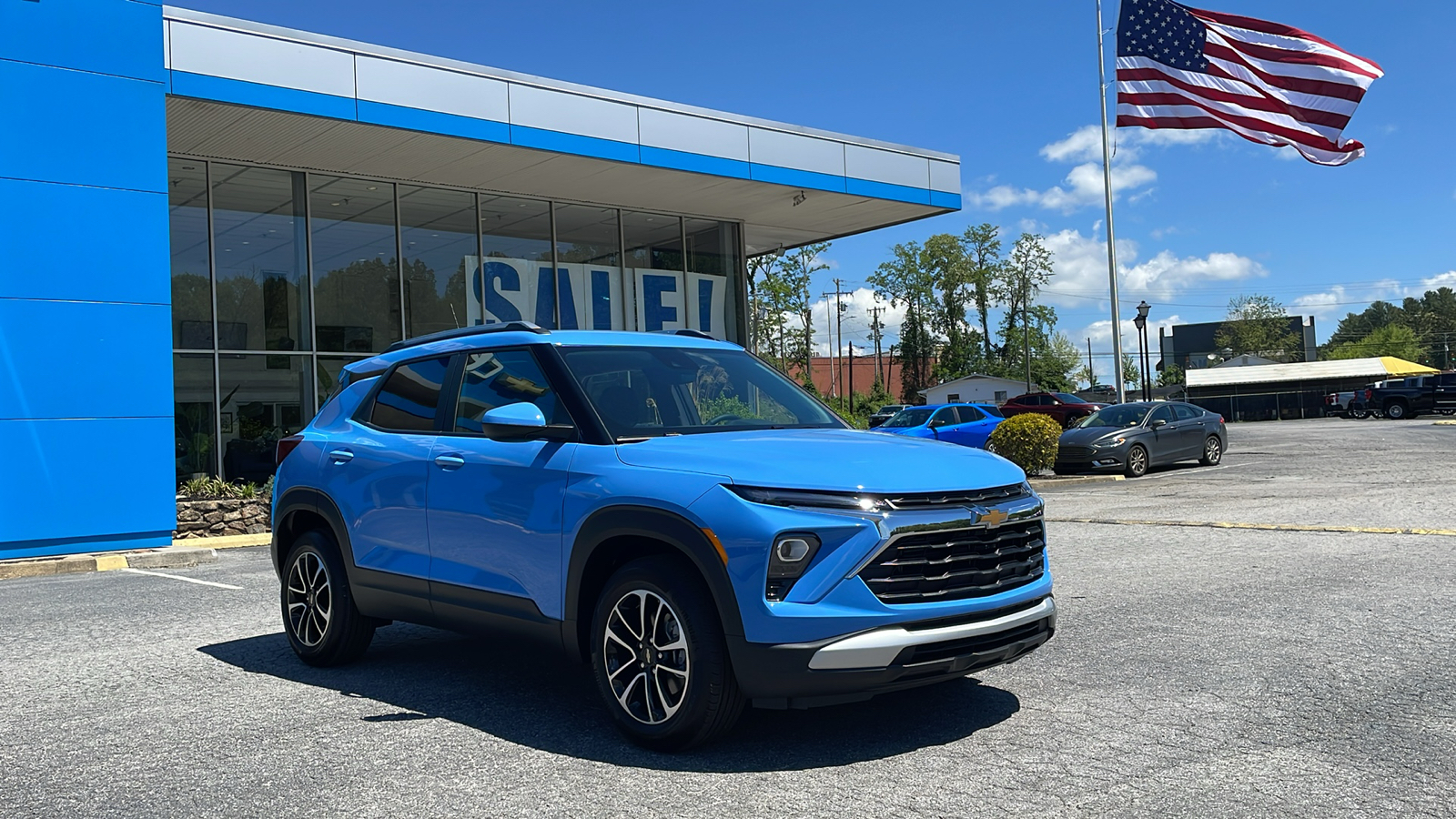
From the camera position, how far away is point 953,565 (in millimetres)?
4602

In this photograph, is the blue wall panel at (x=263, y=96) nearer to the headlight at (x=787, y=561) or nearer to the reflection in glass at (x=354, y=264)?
the reflection in glass at (x=354, y=264)

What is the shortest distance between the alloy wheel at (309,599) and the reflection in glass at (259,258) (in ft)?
47.3

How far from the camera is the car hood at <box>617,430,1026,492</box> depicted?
4.52 m

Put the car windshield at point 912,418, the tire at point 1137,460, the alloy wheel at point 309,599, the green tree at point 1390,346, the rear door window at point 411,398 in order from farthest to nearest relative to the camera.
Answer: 1. the green tree at point 1390,346
2. the car windshield at point 912,418
3. the tire at point 1137,460
4. the alloy wheel at point 309,599
5. the rear door window at point 411,398

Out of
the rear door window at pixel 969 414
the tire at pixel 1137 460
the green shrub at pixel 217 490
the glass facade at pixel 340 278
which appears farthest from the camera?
the rear door window at pixel 969 414

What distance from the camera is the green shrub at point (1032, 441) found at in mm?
22469

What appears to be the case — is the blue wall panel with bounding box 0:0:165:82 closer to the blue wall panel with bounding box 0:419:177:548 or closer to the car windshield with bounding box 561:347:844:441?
the blue wall panel with bounding box 0:419:177:548

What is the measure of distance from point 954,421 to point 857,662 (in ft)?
77.8

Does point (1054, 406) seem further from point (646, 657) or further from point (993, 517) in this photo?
point (646, 657)

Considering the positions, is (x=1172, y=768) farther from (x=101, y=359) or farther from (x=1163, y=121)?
(x=1163, y=121)

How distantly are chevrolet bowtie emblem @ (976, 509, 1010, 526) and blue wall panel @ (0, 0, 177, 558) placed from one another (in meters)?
12.8

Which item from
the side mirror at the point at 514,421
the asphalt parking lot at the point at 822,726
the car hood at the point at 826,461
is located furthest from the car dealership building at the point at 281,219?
the car hood at the point at 826,461

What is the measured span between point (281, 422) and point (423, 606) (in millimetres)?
15987

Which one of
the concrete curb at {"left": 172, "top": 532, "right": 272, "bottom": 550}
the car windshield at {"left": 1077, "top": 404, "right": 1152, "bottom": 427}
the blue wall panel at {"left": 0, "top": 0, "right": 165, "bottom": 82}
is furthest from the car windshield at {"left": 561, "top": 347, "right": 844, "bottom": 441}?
the car windshield at {"left": 1077, "top": 404, "right": 1152, "bottom": 427}
